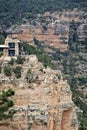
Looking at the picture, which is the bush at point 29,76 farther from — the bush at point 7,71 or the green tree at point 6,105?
the green tree at point 6,105

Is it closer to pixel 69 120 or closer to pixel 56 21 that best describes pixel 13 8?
pixel 56 21

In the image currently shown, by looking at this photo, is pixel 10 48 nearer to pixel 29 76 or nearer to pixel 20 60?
pixel 20 60

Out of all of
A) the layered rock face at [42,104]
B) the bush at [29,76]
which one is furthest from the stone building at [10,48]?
the bush at [29,76]

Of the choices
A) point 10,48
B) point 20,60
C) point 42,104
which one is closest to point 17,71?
point 20,60

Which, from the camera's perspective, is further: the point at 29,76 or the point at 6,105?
the point at 29,76

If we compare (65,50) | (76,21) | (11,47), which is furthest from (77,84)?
(11,47)

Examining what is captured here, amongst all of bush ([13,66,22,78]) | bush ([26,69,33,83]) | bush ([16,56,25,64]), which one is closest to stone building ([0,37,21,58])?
bush ([16,56,25,64])

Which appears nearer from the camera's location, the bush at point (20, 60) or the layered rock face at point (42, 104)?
the layered rock face at point (42, 104)

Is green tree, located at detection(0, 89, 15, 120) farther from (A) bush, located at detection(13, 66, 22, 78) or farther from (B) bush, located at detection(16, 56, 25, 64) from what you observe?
(B) bush, located at detection(16, 56, 25, 64)
